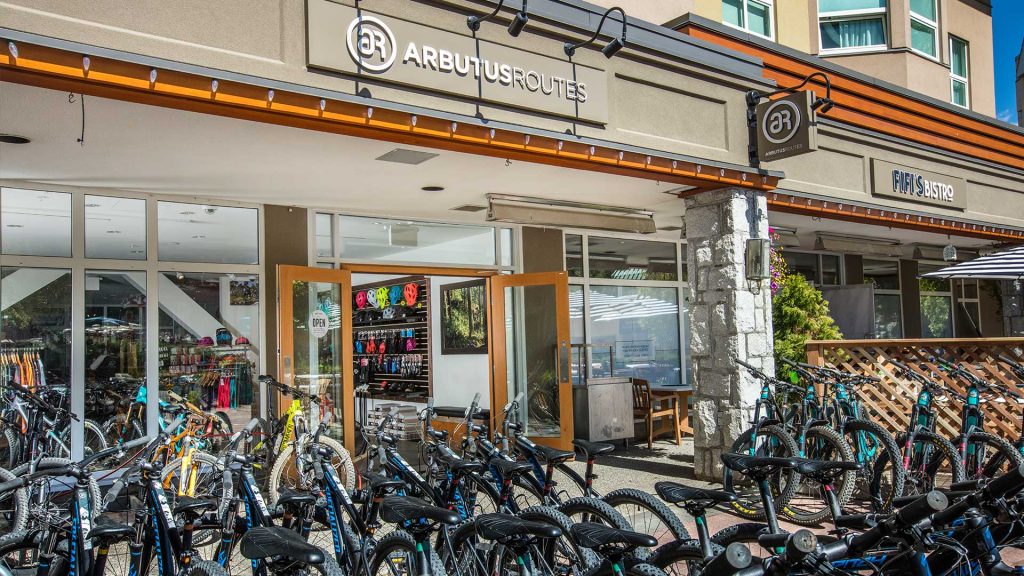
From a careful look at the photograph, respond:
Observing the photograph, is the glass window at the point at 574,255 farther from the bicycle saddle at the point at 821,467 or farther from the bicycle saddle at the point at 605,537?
the bicycle saddle at the point at 605,537

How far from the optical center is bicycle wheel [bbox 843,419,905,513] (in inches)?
217

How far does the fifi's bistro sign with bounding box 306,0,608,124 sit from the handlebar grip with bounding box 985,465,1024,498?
162 inches

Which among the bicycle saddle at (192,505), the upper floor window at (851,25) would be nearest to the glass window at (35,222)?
the bicycle saddle at (192,505)

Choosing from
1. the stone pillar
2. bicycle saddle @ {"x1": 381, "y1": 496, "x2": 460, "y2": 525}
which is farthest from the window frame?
bicycle saddle @ {"x1": 381, "y1": 496, "x2": 460, "y2": 525}

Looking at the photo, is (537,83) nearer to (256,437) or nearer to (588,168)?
(588,168)

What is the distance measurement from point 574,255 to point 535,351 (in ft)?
4.86

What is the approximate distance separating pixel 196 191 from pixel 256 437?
→ 7.67 ft

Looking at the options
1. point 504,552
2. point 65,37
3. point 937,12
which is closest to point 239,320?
point 65,37

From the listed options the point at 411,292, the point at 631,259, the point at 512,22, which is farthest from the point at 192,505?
the point at 411,292

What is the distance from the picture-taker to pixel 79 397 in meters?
6.94

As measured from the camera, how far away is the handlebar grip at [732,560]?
1.78m

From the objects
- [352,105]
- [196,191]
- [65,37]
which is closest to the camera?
[65,37]

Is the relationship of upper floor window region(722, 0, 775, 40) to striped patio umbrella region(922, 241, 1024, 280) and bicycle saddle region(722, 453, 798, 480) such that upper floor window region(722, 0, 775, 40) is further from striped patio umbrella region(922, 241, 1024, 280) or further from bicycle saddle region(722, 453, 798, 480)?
bicycle saddle region(722, 453, 798, 480)

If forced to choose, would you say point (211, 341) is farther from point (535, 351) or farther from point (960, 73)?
point (960, 73)
